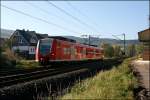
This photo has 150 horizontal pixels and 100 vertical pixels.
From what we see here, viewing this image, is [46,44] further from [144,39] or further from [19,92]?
[144,39]

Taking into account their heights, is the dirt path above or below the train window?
below

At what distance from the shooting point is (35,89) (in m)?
14.3

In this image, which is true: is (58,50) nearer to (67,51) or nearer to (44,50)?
(44,50)

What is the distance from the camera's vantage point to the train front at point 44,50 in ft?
106

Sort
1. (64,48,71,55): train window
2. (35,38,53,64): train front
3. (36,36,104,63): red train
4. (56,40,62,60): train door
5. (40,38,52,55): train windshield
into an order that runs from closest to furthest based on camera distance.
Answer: (36,36,104,63): red train, (35,38,53,64): train front, (40,38,52,55): train windshield, (56,40,62,60): train door, (64,48,71,55): train window

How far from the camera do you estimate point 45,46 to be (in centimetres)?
3275

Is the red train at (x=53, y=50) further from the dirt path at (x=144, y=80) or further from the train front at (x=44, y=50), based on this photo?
the dirt path at (x=144, y=80)

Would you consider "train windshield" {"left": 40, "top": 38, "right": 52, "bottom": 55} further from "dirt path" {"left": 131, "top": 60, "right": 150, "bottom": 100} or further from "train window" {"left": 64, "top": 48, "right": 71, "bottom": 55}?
"dirt path" {"left": 131, "top": 60, "right": 150, "bottom": 100}

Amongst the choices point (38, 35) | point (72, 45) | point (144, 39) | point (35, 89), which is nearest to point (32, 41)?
point (38, 35)

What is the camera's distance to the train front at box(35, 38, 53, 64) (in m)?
32.2

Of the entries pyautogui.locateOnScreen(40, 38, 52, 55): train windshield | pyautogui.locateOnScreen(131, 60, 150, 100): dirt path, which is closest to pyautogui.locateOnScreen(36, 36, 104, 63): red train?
pyautogui.locateOnScreen(40, 38, 52, 55): train windshield

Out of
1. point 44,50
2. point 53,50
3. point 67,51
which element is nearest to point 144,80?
point 53,50

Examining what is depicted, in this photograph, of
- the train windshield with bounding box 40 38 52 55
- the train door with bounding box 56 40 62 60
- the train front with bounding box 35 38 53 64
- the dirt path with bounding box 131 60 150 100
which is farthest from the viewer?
the train door with bounding box 56 40 62 60

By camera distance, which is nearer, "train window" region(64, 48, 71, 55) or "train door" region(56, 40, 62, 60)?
"train door" region(56, 40, 62, 60)
